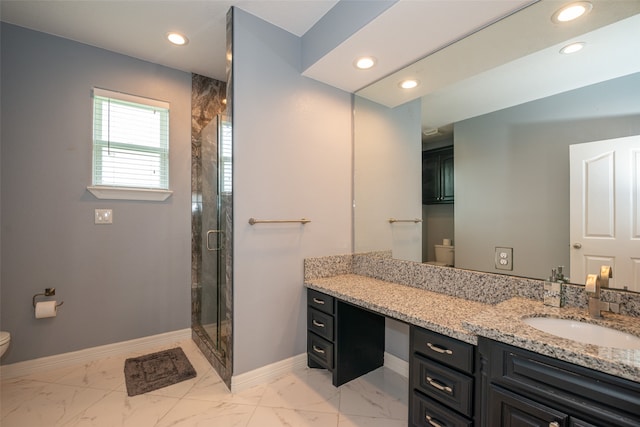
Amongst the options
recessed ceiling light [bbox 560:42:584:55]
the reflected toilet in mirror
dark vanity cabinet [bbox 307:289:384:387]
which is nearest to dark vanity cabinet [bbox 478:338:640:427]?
the reflected toilet in mirror

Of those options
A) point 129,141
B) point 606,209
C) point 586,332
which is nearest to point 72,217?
point 129,141

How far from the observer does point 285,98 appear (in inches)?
82.7

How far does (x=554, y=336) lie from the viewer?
1.01 metres

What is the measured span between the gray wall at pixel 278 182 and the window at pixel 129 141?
1133 mm

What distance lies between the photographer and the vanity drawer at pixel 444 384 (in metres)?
1.19

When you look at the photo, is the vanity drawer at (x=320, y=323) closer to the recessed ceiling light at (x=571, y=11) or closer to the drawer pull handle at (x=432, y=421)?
the drawer pull handle at (x=432, y=421)

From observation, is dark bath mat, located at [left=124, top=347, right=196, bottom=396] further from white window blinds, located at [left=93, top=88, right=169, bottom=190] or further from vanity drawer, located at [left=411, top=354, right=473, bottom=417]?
vanity drawer, located at [left=411, top=354, right=473, bottom=417]

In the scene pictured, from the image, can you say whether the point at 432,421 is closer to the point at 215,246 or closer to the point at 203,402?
the point at 203,402

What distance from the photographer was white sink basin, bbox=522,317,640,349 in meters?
1.05

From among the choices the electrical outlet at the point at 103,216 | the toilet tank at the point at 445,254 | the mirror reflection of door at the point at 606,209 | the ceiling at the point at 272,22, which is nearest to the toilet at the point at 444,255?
the toilet tank at the point at 445,254

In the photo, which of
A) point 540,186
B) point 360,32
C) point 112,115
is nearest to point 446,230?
point 540,186

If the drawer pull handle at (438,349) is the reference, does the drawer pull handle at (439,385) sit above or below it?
below

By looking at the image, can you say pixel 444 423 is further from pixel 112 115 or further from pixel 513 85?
pixel 112 115

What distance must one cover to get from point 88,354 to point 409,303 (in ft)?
8.39
